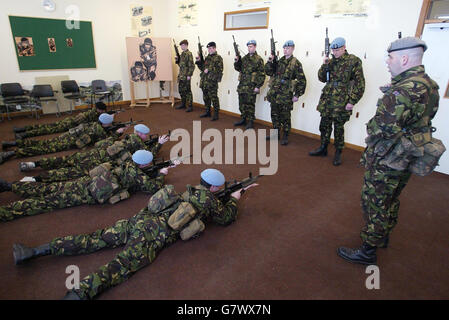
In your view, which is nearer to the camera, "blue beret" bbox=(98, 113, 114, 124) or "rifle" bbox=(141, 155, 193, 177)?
"rifle" bbox=(141, 155, 193, 177)

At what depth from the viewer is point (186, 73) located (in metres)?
6.93

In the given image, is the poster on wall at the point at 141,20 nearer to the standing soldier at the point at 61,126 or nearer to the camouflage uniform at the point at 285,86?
the standing soldier at the point at 61,126

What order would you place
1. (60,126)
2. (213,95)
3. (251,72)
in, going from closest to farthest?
1. (60,126)
2. (251,72)
3. (213,95)

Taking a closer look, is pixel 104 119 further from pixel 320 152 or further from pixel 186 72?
pixel 320 152

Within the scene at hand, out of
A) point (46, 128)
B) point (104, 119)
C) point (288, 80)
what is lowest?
point (46, 128)

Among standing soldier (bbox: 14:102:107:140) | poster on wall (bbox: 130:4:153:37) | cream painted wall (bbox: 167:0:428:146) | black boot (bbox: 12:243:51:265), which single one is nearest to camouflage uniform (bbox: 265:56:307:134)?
cream painted wall (bbox: 167:0:428:146)

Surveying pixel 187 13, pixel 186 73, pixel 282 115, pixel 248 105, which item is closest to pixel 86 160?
pixel 282 115

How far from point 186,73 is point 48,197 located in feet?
16.7

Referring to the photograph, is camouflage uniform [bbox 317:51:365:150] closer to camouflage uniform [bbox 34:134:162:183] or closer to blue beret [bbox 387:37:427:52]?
blue beret [bbox 387:37:427:52]

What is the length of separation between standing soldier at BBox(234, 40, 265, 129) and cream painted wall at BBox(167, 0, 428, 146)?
0.54 metres

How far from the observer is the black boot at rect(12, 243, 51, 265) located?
198 centimetres

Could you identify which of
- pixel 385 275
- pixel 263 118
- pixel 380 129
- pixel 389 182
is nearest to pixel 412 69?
pixel 380 129

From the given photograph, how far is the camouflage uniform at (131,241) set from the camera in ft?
5.95
